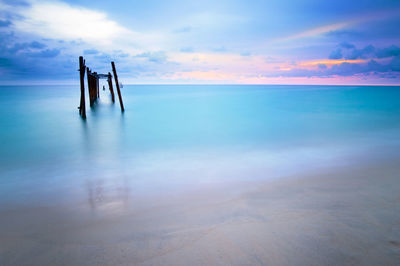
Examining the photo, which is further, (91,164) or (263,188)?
(91,164)

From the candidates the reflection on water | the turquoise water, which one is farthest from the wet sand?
the turquoise water

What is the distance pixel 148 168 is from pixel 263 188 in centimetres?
330

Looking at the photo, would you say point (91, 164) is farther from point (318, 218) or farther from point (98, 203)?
point (318, 218)

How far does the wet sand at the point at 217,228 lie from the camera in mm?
2906

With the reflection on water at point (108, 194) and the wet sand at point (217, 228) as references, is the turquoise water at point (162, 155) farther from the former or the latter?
the wet sand at point (217, 228)

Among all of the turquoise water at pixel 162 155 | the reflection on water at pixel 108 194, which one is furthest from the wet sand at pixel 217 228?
the turquoise water at pixel 162 155

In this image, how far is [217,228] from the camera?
351cm

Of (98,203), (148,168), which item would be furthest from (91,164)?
(98,203)

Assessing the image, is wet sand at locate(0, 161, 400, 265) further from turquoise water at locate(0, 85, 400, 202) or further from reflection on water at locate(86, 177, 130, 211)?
turquoise water at locate(0, 85, 400, 202)

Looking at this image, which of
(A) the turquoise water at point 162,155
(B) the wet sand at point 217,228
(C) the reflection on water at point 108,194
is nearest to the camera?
(B) the wet sand at point 217,228

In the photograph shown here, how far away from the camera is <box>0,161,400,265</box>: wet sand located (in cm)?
291

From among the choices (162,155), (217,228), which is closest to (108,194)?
(217,228)

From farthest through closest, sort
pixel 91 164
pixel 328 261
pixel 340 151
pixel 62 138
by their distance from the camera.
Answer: pixel 62 138 < pixel 340 151 < pixel 91 164 < pixel 328 261

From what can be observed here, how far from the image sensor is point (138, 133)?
12703mm
